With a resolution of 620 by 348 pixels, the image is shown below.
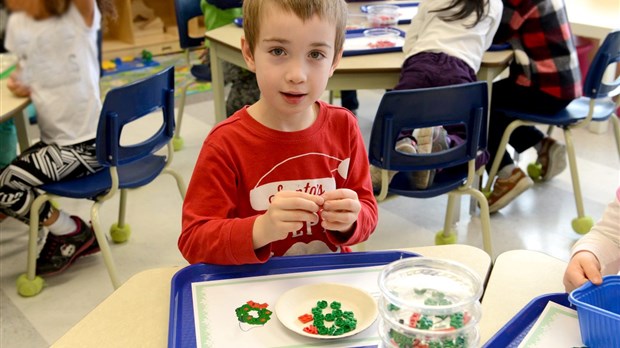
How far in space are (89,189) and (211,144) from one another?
1090 mm

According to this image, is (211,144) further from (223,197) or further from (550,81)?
(550,81)

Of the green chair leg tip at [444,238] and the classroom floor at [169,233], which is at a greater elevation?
the green chair leg tip at [444,238]

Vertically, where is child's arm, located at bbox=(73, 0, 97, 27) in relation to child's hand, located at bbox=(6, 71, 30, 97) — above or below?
above

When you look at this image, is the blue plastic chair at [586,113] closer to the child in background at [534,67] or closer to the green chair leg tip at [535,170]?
the child in background at [534,67]

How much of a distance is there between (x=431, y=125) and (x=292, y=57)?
0.93 metres

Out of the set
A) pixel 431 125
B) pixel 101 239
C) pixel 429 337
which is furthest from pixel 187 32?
pixel 429 337

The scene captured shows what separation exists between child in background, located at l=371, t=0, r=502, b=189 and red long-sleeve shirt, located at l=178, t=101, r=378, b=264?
0.88 meters

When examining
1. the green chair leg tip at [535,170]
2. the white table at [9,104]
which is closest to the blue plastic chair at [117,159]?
the white table at [9,104]

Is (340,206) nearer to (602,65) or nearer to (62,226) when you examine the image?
(62,226)

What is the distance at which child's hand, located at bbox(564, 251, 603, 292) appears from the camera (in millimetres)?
985

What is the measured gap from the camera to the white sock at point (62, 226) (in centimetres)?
239

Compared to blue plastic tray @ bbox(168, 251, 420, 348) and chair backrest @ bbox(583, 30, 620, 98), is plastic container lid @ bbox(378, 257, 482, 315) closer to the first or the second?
blue plastic tray @ bbox(168, 251, 420, 348)

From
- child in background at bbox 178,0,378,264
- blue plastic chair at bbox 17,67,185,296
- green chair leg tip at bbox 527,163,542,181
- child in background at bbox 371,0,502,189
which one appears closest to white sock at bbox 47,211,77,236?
blue plastic chair at bbox 17,67,185,296

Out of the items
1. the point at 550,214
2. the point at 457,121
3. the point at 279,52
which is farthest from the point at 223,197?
the point at 550,214
